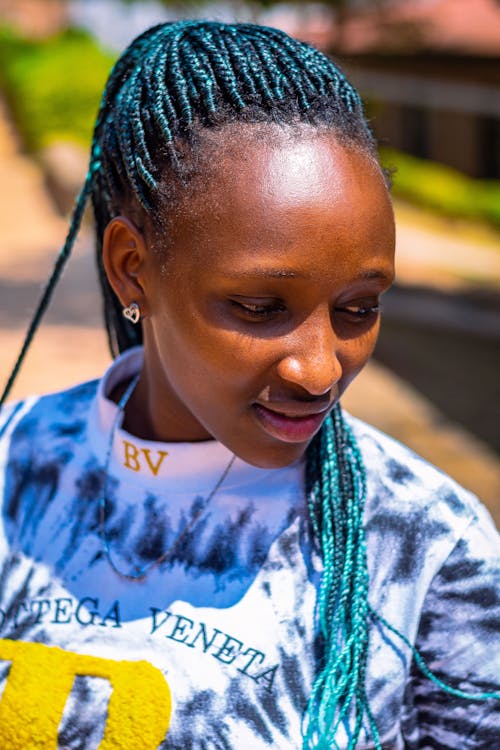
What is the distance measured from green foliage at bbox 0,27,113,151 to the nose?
43.5ft

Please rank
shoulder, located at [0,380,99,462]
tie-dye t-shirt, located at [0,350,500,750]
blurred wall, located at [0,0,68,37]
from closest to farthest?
1. tie-dye t-shirt, located at [0,350,500,750]
2. shoulder, located at [0,380,99,462]
3. blurred wall, located at [0,0,68,37]

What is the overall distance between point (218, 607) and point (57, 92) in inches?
598

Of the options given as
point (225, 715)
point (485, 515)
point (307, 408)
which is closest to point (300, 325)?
point (307, 408)

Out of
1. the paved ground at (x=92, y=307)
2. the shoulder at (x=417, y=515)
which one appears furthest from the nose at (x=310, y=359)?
the paved ground at (x=92, y=307)

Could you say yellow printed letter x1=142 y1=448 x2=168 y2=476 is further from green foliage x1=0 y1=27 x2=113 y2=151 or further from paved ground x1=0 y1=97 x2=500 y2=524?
green foliage x1=0 y1=27 x2=113 y2=151

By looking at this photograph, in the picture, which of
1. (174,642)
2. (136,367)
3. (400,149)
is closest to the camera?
(174,642)

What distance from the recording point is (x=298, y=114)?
4.41 ft

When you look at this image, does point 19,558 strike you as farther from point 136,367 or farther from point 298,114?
point 298,114

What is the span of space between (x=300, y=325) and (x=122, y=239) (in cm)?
32

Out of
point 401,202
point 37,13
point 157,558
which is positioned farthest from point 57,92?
point 37,13

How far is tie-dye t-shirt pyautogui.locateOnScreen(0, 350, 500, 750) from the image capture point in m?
1.38

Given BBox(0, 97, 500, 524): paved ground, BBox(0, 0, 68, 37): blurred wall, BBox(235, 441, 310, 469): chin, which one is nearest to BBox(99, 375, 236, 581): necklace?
BBox(235, 441, 310, 469): chin

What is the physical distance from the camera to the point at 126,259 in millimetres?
1479

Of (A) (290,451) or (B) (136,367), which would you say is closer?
(A) (290,451)
